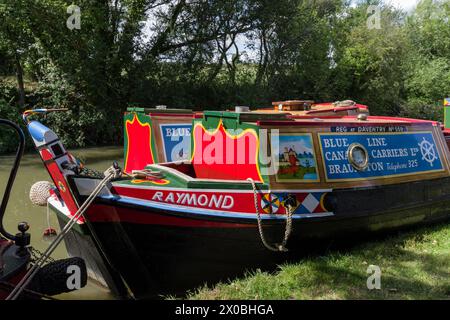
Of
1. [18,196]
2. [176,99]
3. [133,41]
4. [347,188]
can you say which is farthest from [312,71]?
[347,188]

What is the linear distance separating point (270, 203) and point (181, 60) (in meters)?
15.8

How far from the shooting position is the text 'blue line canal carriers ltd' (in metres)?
5.57

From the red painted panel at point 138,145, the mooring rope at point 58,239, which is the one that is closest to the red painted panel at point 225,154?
the red painted panel at point 138,145

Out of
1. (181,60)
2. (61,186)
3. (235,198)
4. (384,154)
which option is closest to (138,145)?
(61,186)

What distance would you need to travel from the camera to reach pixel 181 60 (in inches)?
790

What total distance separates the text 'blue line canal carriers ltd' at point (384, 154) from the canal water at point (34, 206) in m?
2.93

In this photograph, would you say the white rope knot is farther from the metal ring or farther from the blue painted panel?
the metal ring

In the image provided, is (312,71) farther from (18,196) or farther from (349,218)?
(349,218)

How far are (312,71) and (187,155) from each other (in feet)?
57.6

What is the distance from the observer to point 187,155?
686 cm

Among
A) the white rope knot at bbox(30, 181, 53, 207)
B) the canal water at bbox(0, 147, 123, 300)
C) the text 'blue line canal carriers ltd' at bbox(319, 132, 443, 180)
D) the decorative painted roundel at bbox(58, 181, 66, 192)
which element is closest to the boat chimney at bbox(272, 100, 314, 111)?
the text 'blue line canal carriers ltd' at bbox(319, 132, 443, 180)

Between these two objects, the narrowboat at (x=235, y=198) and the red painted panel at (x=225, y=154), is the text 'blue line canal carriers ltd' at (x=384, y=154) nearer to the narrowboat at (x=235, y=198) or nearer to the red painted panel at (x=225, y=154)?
the narrowboat at (x=235, y=198)

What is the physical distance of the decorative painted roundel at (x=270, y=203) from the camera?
5.09 m

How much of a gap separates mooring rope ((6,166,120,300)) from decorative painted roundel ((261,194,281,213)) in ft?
4.97
